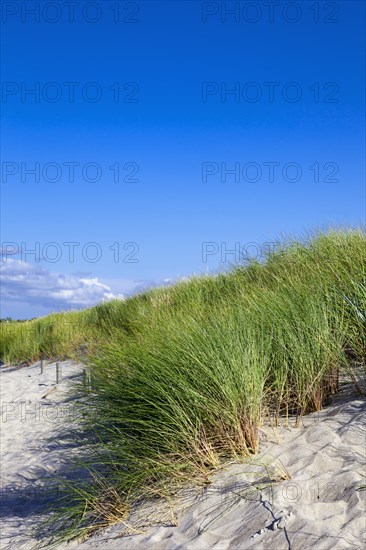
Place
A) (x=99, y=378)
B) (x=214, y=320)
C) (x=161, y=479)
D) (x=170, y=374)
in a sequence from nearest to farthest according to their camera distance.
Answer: (x=161, y=479) < (x=170, y=374) < (x=214, y=320) < (x=99, y=378)

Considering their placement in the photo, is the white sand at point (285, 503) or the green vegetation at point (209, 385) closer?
the white sand at point (285, 503)

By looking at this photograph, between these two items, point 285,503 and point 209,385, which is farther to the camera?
point 209,385

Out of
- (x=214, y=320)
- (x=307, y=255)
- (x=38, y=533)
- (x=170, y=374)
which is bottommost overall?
(x=38, y=533)

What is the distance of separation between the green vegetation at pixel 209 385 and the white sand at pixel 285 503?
0.52 ft

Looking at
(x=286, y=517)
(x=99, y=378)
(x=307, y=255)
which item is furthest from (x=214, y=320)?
(x=307, y=255)

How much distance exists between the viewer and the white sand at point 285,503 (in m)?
3.15

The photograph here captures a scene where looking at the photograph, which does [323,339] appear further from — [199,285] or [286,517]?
[199,285]

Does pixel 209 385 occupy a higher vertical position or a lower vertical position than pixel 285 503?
higher

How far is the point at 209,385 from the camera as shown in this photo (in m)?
4.15

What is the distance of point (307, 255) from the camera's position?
7566 millimetres

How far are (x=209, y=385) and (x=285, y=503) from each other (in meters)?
1.02

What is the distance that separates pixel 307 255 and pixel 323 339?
294cm

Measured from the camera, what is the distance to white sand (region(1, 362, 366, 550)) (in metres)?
3.15

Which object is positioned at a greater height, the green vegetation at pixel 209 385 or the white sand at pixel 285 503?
the green vegetation at pixel 209 385
